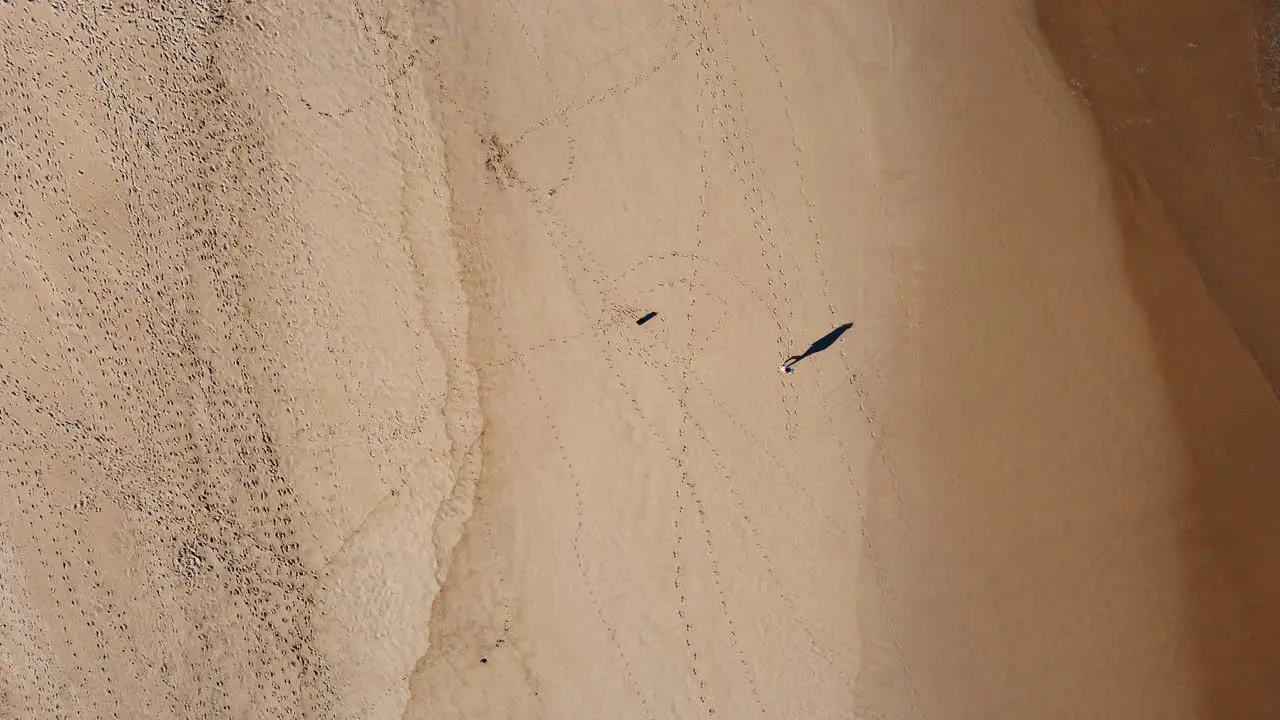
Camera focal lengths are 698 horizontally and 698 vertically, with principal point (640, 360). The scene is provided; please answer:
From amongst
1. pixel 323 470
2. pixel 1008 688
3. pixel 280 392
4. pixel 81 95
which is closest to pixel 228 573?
pixel 323 470

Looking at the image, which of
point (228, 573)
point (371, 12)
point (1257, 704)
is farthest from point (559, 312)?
point (1257, 704)

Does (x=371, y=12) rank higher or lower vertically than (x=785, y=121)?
higher

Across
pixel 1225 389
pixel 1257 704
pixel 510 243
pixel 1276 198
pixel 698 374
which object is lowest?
pixel 1257 704

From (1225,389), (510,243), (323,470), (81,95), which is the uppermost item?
(81,95)

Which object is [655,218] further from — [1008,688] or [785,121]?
[1008,688]

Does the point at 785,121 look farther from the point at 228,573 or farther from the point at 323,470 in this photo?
the point at 228,573

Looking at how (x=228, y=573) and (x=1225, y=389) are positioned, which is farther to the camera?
(x=228, y=573)
